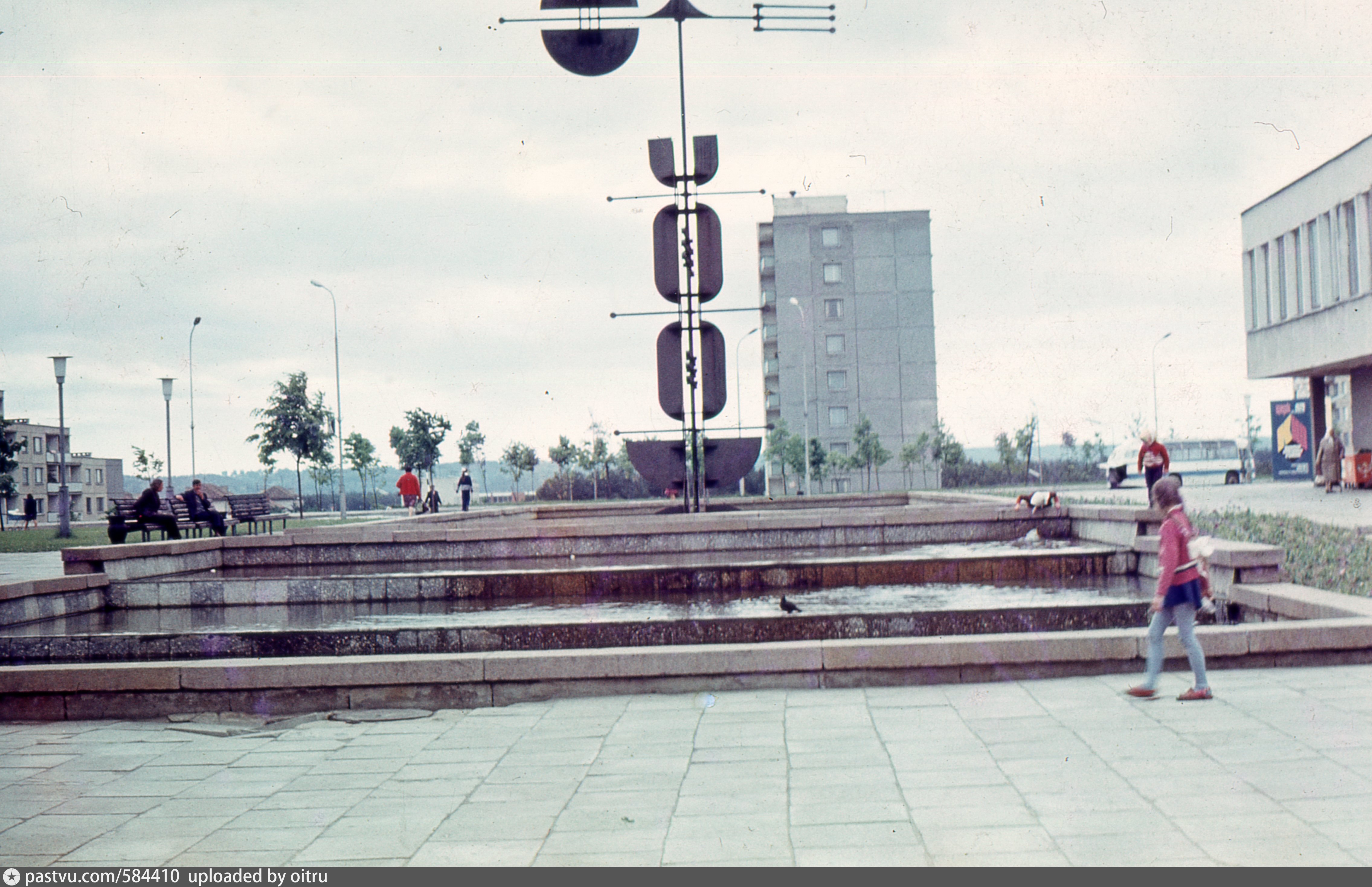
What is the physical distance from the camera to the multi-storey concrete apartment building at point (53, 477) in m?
86.9

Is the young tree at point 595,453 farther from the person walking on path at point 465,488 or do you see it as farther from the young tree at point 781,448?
the person walking on path at point 465,488

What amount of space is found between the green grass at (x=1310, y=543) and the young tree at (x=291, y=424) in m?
34.4

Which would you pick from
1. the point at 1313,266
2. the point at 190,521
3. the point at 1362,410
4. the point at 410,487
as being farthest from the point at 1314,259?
the point at 190,521

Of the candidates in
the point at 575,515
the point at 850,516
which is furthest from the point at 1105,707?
the point at 575,515

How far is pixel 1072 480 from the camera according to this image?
65.4 m

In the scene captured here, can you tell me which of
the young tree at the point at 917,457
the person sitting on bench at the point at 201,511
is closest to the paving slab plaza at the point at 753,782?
the person sitting on bench at the point at 201,511

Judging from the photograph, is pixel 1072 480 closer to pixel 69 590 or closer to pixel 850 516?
pixel 850 516

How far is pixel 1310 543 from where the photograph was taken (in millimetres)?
11852

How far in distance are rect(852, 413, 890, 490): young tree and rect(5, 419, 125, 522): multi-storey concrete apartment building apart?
167 feet

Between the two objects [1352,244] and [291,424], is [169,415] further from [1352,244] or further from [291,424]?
[1352,244]

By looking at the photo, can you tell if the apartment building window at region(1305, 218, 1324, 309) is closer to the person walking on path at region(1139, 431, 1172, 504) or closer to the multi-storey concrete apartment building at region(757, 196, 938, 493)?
the person walking on path at region(1139, 431, 1172, 504)

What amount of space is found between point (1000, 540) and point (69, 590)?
40.6ft

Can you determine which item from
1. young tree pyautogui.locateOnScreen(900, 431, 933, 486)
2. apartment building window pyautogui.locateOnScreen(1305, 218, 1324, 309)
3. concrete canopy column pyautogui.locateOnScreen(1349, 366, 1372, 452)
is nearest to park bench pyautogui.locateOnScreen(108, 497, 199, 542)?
apartment building window pyautogui.locateOnScreen(1305, 218, 1324, 309)

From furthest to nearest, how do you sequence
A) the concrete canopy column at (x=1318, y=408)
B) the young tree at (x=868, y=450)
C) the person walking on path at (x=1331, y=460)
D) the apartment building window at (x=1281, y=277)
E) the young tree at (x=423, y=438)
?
the young tree at (x=868, y=450) → the young tree at (x=423, y=438) → the concrete canopy column at (x=1318, y=408) → the apartment building window at (x=1281, y=277) → the person walking on path at (x=1331, y=460)
